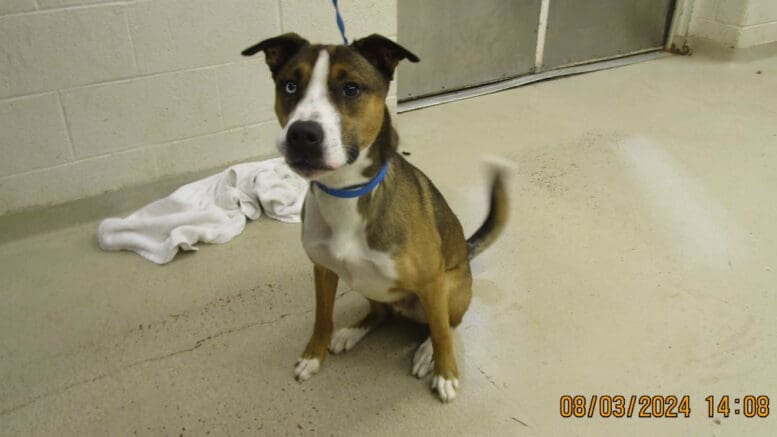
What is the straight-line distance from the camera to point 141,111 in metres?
2.52

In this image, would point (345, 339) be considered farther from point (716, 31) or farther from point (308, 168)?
point (716, 31)

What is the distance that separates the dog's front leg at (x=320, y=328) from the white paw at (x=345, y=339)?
3 centimetres

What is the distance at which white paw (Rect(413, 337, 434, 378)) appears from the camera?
1778 mm

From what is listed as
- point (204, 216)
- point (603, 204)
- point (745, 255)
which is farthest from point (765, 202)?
point (204, 216)

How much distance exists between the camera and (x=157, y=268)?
2.28 m

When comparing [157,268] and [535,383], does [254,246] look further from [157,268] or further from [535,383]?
[535,383]

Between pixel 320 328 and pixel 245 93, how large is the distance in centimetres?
131

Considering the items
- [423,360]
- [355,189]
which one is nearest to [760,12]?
[423,360]

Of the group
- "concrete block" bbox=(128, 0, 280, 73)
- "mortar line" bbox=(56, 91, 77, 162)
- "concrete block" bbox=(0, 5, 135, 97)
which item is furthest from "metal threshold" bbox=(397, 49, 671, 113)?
"mortar line" bbox=(56, 91, 77, 162)

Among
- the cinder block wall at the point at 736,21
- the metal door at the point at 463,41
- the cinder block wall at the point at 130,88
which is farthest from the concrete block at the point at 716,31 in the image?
the cinder block wall at the point at 130,88

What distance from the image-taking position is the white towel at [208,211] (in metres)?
2.37

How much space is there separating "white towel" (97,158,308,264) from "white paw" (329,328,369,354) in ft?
2.54

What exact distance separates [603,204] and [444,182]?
666mm

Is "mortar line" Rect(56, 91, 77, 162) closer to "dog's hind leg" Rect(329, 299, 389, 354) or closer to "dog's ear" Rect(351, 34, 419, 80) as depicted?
"dog's hind leg" Rect(329, 299, 389, 354)
